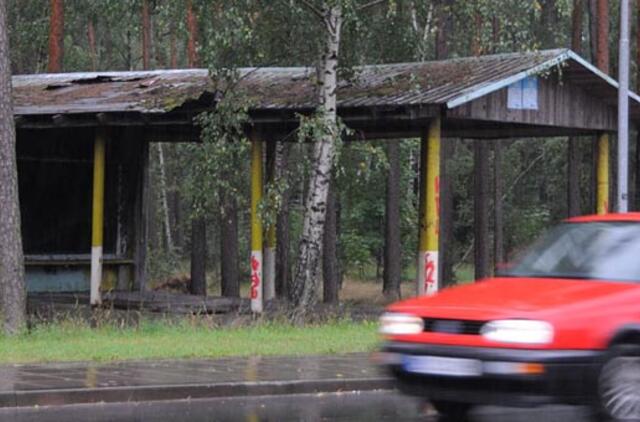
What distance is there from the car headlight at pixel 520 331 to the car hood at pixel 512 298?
0.22 ft

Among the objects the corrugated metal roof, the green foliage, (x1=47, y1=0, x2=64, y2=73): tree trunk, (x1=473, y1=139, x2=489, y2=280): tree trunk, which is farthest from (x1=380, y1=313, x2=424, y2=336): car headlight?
(x1=473, y1=139, x2=489, y2=280): tree trunk

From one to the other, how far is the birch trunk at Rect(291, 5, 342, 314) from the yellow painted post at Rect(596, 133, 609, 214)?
6.70 m

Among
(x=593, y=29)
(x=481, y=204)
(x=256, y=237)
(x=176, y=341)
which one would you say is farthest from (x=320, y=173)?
(x=481, y=204)

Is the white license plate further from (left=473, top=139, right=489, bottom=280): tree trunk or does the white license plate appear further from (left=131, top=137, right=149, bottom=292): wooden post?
(left=473, top=139, right=489, bottom=280): tree trunk

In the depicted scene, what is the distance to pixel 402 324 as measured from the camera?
32.0 feet

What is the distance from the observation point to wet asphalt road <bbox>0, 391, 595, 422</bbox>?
37.0ft

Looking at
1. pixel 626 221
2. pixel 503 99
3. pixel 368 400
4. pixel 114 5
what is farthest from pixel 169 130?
pixel 626 221

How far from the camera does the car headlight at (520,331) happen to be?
29.4ft

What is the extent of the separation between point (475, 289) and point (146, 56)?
3110 cm

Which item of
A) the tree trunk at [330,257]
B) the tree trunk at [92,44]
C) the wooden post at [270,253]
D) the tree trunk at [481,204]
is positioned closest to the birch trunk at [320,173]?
the wooden post at [270,253]

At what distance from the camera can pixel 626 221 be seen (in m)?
Answer: 10.8

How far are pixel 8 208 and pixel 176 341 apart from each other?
3.36 meters

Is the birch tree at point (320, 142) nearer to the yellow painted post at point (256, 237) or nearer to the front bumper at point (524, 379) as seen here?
the yellow painted post at point (256, 237)

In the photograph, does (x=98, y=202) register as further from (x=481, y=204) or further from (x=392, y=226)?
(x=481, y=204)
